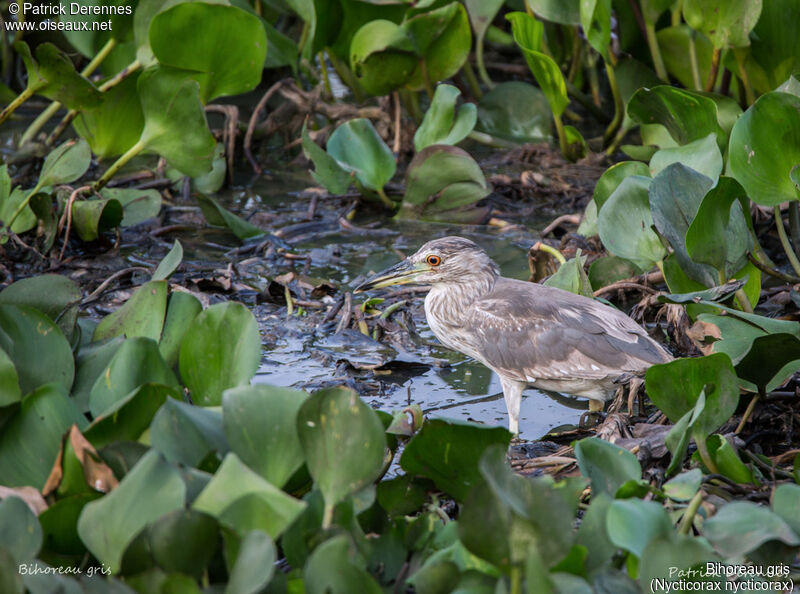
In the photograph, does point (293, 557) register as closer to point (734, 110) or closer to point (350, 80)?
point (734, 110)

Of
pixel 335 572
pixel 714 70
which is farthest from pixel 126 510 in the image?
pixel 714 70

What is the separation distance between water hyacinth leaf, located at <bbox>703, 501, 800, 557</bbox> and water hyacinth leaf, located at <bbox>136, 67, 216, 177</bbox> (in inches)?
146

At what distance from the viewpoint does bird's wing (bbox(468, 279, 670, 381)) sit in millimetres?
4570

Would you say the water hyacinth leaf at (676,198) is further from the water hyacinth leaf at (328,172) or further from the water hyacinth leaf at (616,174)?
the water hyacinth leaf at (328,172)

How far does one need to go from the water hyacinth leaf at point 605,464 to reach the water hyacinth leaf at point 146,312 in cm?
169

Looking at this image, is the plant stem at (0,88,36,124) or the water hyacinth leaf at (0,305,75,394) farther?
the plant stem at (0,88,36,124)

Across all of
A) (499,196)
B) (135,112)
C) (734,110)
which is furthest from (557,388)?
(135,112)

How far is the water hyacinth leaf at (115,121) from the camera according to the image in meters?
6.00

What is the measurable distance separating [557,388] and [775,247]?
7.50 feet

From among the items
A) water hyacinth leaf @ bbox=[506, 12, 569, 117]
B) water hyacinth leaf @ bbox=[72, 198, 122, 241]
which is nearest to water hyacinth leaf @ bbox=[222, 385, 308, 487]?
water hyacinth leaf @ bbox=[72, 198, 122, 241]

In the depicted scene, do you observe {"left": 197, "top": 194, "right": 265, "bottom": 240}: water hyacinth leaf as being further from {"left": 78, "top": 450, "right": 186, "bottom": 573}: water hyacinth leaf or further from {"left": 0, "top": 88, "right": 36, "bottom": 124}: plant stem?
{"left": 78, "top": 450, "right": 186, "bottom": 573}: water hyacinth leaf

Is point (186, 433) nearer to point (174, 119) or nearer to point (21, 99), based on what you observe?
point (174, 119)

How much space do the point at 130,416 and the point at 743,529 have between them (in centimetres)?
191

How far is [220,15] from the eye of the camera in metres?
5.46
